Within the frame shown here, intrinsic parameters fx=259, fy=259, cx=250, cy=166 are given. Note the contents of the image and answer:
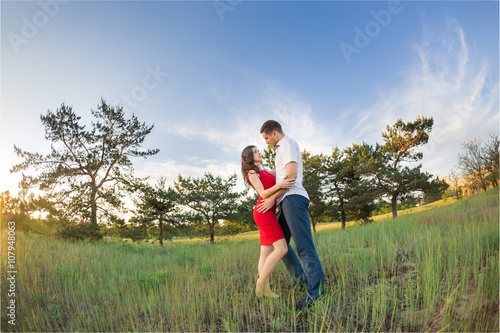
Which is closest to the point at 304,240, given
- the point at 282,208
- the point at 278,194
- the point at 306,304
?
the point at 282,208

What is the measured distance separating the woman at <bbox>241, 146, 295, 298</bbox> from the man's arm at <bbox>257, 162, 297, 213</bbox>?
0.06 meters

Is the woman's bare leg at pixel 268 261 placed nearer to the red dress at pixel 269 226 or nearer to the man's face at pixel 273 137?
the red dress at pixel 269 226

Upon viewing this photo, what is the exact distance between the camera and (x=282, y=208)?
345 centimetres

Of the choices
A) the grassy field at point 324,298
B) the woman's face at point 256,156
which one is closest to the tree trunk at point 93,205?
the grassy field at point 324,298

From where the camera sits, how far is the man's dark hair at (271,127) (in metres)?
3.53

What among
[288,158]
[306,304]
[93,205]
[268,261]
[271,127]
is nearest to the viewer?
[306,304]

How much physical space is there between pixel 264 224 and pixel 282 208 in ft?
1.07

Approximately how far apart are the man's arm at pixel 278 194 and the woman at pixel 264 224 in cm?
6

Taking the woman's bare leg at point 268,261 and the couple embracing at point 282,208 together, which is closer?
the couple embracing at point 282,208

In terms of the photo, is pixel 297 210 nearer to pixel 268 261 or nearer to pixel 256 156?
pixel 268 261

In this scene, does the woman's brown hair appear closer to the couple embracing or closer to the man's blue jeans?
the couple embracing

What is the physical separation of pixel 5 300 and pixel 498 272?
22.8ft

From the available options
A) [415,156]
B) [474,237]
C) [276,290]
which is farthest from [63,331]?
[415,156]

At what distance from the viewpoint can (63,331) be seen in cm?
358
